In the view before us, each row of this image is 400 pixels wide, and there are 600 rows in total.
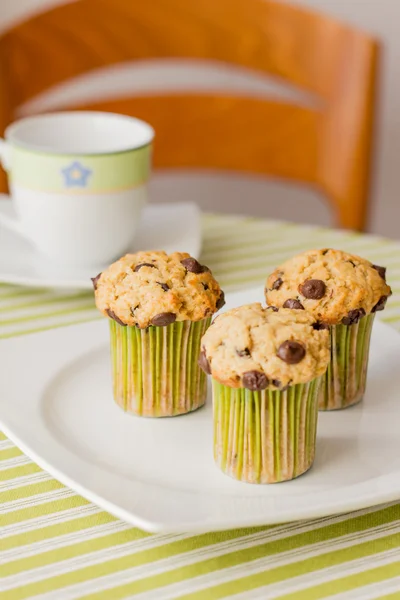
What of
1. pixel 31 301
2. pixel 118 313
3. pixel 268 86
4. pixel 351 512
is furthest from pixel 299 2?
pixel 351 512

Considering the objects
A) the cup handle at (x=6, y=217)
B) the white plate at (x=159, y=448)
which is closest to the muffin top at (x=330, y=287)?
the white plate at (x=159, y=448)

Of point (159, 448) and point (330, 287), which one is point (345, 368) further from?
point (159, 448)

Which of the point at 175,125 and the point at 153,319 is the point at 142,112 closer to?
the point at 175,125

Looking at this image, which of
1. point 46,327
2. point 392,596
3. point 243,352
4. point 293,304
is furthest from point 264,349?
point 46,327

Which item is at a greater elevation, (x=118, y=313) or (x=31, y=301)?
(x=118, y=313)

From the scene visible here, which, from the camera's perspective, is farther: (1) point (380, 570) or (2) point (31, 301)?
(2) point (31, 301)

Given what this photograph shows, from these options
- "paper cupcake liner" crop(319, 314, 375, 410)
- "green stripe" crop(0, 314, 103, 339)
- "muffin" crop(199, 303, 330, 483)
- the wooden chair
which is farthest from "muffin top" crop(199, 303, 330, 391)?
the wooden chair

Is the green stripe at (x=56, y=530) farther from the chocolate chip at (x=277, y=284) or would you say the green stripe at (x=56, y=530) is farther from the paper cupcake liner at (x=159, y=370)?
the chocolate chip at (x=277, y=284)
